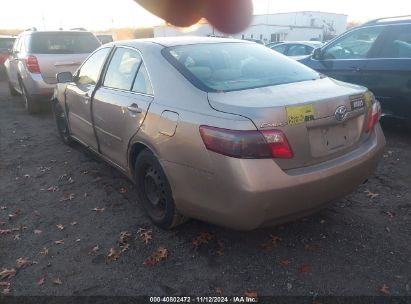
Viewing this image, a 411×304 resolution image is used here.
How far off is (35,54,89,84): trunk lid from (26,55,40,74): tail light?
58mm

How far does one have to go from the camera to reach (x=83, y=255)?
9.45 feet

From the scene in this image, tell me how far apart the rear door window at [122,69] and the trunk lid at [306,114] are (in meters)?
1.10

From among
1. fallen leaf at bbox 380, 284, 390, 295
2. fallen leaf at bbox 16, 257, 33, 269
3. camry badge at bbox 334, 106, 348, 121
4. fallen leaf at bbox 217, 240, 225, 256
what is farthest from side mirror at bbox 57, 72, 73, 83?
fallen leaf at bbox 380, 284, 390, 295

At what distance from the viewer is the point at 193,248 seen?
290 centimetres

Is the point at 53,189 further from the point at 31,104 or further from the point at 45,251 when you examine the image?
the point at 31,104

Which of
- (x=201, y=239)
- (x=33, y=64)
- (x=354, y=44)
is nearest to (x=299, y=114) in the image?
(x=201, y=239)

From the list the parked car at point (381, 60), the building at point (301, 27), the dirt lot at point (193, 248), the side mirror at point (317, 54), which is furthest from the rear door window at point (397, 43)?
the building at point (301, 27)

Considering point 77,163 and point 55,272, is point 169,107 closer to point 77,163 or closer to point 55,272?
point 55,272

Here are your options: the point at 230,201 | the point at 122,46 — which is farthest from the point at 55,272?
the point at 122,46

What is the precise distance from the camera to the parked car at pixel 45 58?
714 cm

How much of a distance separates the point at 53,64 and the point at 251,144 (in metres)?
6.03

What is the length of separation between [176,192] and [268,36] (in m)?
25.1

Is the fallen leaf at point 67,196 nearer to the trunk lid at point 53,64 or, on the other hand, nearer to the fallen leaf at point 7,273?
the fallen leaf at point 7,273

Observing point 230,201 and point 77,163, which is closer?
point 230,201
